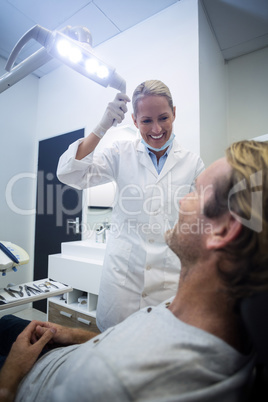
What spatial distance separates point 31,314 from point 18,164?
1799 millimetres

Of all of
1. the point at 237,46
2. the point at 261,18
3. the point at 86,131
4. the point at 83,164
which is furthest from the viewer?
the point at 86,131

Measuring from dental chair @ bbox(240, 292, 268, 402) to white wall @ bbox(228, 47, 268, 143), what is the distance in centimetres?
220

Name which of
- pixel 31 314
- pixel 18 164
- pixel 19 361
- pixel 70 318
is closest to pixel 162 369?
pixel 19 361

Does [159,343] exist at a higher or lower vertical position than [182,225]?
lower

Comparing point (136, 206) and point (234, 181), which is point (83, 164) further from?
point (234, 181)

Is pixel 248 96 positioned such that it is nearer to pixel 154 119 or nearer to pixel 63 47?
pixel 154 119

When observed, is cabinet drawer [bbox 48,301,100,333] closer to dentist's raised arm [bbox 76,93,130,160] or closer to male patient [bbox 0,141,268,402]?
male patient [bbox 0,141,268,402]

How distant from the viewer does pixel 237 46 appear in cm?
227

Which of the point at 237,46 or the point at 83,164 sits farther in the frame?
the point at 237,46

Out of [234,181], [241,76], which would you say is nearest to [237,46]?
[241,76]

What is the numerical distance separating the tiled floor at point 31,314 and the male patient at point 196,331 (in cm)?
226

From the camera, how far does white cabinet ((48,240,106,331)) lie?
1.66 m

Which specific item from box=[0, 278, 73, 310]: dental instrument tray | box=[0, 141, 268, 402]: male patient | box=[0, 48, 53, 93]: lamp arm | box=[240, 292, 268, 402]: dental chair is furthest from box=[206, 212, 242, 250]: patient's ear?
box=[0, 48, 53, 93]: lamp arm

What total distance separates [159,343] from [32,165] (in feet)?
10.1
